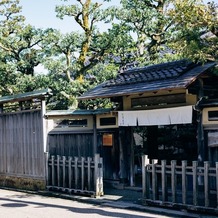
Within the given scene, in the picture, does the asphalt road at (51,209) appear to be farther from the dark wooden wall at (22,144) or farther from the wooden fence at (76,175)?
the dark wooden wall at (22,144)

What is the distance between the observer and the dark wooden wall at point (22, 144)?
1462 cm

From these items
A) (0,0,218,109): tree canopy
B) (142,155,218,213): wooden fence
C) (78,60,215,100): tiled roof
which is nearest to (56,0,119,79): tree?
(0,0,218,109): tree canopy

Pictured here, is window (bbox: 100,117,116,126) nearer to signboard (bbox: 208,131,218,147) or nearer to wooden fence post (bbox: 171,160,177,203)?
signboard (bbox: 208,131,218,147)

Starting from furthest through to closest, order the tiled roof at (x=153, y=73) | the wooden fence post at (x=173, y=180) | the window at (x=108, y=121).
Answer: the window at (x=108, y=121)
the tiled roof at (x=153, y=73)
the wooden fence post at (x=173, y=180)

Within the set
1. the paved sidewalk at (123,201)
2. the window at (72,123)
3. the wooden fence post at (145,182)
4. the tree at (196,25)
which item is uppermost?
the tree at (196,25)

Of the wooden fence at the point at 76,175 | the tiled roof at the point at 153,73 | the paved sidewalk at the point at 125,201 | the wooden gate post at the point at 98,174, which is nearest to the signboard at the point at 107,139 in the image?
the wooden fence at the point at 76,175

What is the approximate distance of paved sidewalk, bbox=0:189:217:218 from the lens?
32.2ft

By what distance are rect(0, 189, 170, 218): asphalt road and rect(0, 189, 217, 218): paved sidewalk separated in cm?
21

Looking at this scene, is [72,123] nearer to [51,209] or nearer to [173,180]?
[51,209]

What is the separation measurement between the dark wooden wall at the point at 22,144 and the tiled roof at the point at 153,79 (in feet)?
8.51

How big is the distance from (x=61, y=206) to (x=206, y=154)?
4.69m

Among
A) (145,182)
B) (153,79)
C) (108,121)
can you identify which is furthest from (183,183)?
(108,121)

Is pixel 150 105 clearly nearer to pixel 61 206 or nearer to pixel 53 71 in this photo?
pixel 61 206

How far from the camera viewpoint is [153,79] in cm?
1248
